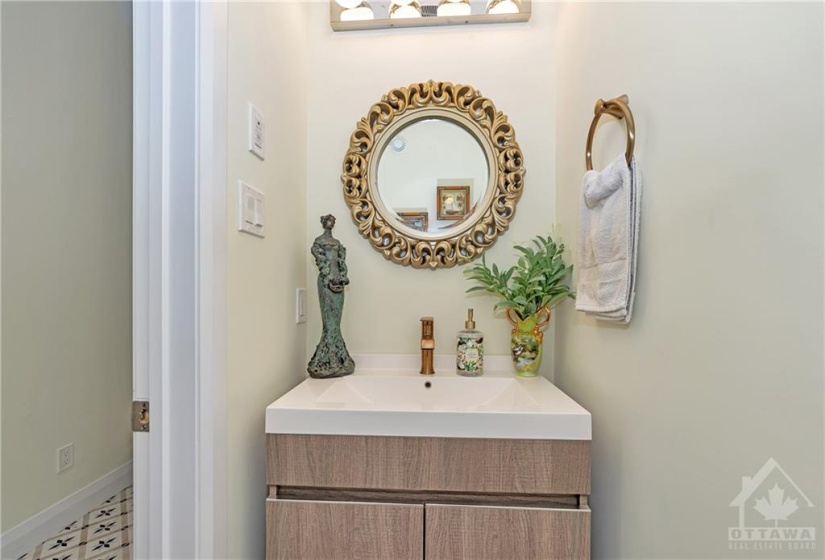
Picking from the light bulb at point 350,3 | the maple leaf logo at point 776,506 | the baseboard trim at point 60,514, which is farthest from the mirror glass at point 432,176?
the baseboard trim at point 60,514

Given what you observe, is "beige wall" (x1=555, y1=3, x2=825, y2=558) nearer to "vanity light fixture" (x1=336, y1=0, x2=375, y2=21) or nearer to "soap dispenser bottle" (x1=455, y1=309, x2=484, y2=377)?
"soap dispenser bottle" (x1=455, y1=309, x2=484, y2=377)

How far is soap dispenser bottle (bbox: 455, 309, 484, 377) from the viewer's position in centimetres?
136

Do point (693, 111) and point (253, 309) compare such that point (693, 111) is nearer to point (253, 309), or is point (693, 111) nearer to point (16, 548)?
point (253, 309)

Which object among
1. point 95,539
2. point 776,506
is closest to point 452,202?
point 776,506

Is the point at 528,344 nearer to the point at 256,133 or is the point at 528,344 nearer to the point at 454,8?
the point at 256,133

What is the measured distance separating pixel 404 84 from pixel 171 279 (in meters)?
1.10

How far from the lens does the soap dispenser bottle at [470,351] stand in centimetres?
136

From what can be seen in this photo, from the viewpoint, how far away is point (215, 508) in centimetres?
85

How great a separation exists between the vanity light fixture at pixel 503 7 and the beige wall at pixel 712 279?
0.47 meters

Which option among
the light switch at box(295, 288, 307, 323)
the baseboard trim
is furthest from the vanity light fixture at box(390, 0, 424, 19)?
the baseboard trim

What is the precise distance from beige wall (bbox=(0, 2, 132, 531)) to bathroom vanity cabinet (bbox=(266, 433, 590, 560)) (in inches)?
51.2

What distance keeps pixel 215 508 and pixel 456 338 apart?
88cm

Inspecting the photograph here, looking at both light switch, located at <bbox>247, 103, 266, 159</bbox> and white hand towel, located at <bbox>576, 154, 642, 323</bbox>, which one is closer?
white hand towel, located at <bbox>576, 154, 642, 323</bbox>

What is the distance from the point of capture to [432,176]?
149cm
